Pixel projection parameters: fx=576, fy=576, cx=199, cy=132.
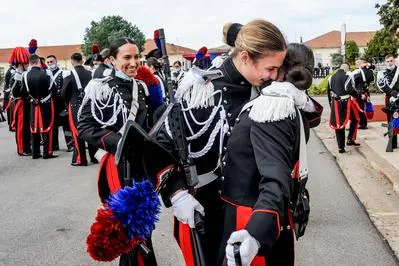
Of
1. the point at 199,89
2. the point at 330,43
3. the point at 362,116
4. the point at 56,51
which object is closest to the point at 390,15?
the point at 362,116

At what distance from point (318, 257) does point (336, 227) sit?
0.96 meters

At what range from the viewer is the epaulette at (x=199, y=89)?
9.07 feet

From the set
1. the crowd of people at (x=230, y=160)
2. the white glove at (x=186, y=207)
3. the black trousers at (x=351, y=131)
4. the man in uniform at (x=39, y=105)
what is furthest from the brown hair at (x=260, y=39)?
the man in uniform at (x=39, y=105)

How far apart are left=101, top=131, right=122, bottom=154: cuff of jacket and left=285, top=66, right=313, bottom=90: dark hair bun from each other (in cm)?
174

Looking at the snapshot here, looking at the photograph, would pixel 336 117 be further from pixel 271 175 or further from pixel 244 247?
pixel 244 247

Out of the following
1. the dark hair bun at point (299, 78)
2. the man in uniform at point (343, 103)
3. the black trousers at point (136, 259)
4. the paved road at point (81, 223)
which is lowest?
the paved road at point (81, 223)

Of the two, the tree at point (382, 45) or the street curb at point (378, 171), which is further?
the tree at point (382, 45)

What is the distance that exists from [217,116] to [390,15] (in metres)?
46.0

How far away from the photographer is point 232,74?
8.81ft

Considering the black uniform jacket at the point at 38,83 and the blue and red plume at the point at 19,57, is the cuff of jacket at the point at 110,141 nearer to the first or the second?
the black uniform jacket at the point at 38,83

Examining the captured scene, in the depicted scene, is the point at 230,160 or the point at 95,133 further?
the point at 95,133

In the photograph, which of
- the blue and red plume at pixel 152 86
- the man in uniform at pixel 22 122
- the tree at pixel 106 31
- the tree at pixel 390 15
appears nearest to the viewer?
the blue and red plume at pixel 152 86

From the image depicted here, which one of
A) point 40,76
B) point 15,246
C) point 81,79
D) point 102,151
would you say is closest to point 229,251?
point 102,151

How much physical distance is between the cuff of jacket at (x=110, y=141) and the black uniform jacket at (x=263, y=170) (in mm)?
1485
